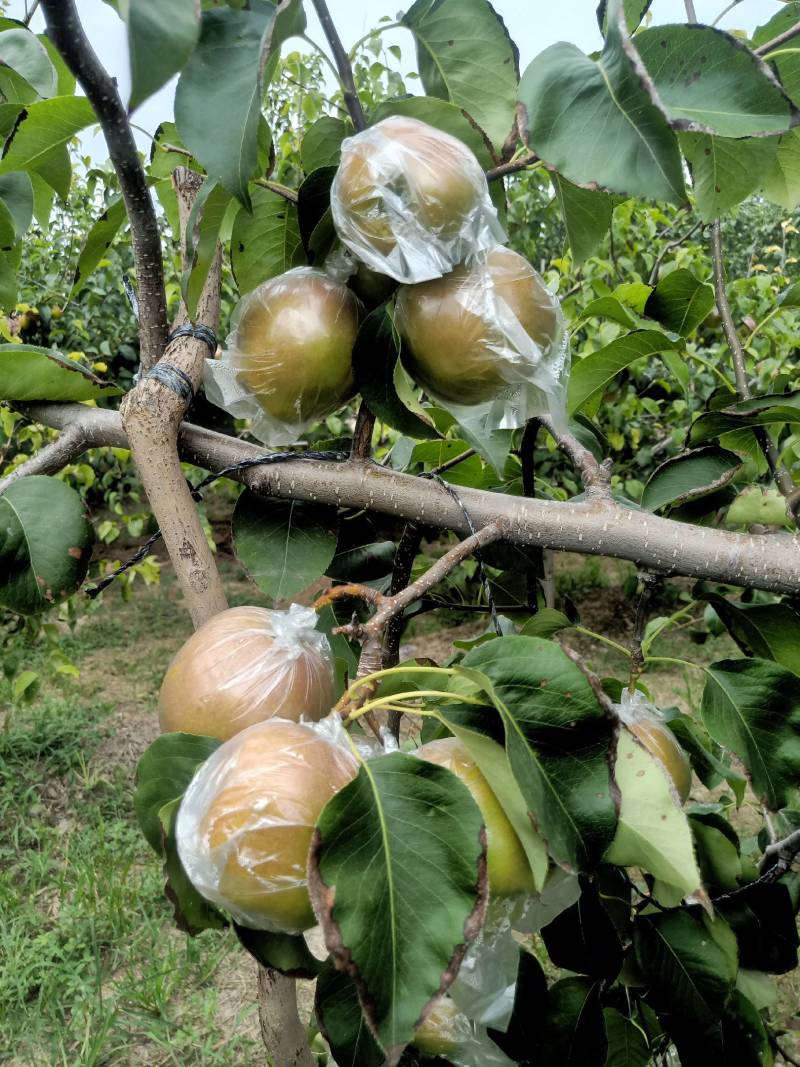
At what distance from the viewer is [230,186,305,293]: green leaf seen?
73 centimetres

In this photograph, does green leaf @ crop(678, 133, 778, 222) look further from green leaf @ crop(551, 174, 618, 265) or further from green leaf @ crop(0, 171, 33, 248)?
green leaf @ crop(0, 171, 33, 248)

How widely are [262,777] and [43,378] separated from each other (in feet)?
1.41

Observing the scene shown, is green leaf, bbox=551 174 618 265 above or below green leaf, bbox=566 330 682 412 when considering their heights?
above

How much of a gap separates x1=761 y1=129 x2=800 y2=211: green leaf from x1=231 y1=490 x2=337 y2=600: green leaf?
0.55 metres

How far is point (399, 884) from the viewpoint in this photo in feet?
1.40

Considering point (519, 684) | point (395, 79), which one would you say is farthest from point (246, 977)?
point (395, 79)

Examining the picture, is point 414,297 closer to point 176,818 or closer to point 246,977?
point 176,818

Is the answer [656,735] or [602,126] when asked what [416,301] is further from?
[656,735]

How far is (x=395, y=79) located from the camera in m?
4.03

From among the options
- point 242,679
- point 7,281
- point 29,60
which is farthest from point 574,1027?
point 29,60

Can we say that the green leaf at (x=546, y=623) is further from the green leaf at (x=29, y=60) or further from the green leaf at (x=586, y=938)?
the green leaf at (x=29, y=60)

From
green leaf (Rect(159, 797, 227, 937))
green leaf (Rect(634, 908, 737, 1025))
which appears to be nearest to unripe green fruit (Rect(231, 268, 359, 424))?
green leaf (Rect(159, 797, 227, 937))

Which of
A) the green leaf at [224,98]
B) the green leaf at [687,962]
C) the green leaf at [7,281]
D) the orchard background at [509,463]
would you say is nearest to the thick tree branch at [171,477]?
the orchard background at [509,463]

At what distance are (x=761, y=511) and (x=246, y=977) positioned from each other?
185cm
